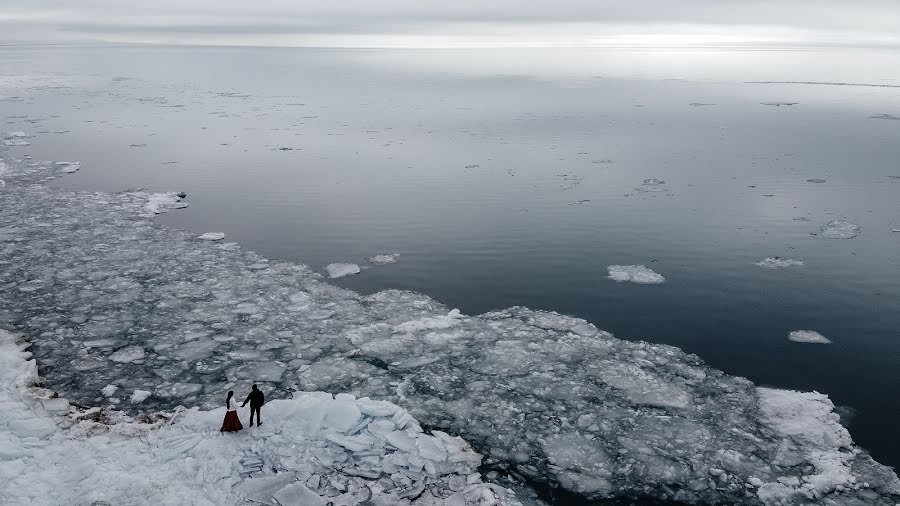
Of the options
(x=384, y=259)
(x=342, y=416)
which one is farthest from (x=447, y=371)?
(x=384, y=259)

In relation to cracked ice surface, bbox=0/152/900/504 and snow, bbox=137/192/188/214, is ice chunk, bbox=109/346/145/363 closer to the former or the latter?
cracked ice surface, bbox=0/152/900/504

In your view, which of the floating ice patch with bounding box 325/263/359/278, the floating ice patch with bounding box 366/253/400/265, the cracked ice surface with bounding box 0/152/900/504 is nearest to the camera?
the cracked ice surface with bounding box 0/152/900/504

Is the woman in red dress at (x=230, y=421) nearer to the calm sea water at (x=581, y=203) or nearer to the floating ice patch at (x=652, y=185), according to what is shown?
the calm sea water at (x=581, y=203)

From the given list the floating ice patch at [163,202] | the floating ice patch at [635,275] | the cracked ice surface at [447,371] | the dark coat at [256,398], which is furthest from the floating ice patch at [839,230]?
the floating ice patch at [163,202]

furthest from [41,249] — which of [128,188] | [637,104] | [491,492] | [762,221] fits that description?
[637,104]

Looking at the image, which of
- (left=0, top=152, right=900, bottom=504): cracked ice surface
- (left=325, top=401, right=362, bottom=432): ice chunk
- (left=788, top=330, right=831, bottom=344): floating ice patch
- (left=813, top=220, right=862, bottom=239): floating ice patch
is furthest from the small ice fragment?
(left=813, top=220, right=862, bottom=239): floating ice patch

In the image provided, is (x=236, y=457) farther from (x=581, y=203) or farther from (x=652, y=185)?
(x=652, y=185)

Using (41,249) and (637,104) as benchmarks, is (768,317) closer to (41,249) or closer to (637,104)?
(41,249)
